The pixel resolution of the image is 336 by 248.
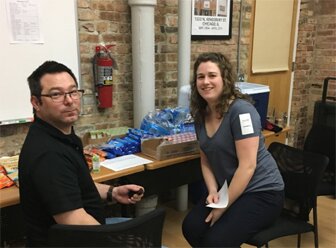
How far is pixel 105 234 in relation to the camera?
1.06 metres

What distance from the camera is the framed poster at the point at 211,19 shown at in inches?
121

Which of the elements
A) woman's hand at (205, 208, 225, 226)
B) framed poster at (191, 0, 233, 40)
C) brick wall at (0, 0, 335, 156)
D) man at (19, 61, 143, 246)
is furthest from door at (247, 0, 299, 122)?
man at (19, 61, 143, 246)

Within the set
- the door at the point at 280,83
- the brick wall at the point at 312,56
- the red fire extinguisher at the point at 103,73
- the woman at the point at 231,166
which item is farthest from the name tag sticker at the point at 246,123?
the brick wall at the point at 312,56

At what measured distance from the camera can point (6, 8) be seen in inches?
82.1

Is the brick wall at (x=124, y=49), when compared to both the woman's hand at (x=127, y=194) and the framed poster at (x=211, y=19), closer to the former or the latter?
the framed poster at (x=211, y=19)

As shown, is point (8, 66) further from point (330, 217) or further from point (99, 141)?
point (330, 217)

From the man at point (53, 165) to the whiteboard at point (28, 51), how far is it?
2.91ft

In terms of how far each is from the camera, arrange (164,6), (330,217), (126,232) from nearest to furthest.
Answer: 1. (126,232)
2. (164,6)
3. (330,217)

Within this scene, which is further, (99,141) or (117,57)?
(117,57)

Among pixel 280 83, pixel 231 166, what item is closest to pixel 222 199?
pixel 231 166

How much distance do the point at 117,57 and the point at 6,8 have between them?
84cm

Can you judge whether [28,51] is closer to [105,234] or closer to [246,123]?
[246,123]

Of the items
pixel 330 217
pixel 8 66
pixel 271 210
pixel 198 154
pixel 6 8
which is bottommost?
pixel 330 217

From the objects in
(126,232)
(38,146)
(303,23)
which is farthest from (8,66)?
(303,23)
